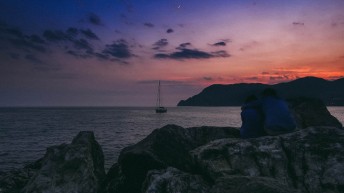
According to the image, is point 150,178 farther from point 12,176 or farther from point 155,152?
point 12,176

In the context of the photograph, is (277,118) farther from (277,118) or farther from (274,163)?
(274,163)

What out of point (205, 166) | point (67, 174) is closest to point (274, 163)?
point (205, 166)

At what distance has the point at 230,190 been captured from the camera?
18.8ft

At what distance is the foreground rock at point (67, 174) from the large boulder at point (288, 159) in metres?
4.47

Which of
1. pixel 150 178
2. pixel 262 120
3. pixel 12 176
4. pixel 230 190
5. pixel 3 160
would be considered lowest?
pixel 3 160

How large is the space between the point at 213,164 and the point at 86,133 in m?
6.97

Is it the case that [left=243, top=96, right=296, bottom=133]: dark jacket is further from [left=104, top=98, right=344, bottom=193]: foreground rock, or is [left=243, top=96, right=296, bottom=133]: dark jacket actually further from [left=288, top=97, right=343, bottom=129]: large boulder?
[left=288, top=97, right=343, bottom=129]: large boulder

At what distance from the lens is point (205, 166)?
8695 mm

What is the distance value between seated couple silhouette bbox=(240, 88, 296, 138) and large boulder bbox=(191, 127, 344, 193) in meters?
1.00

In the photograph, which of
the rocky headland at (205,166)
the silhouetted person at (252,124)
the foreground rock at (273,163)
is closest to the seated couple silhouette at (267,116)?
the silhouetted person at (252,124)

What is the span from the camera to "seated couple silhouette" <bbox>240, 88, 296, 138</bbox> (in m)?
10.2

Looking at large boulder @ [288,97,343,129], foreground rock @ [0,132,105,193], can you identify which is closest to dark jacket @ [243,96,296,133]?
large boulder @ [288,97,343,129]

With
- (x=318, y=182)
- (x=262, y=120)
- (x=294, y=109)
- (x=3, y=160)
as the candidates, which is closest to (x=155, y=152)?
(x=262, y=120)

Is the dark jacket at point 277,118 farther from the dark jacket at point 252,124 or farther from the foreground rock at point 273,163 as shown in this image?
the foreground rock at point 273,163
